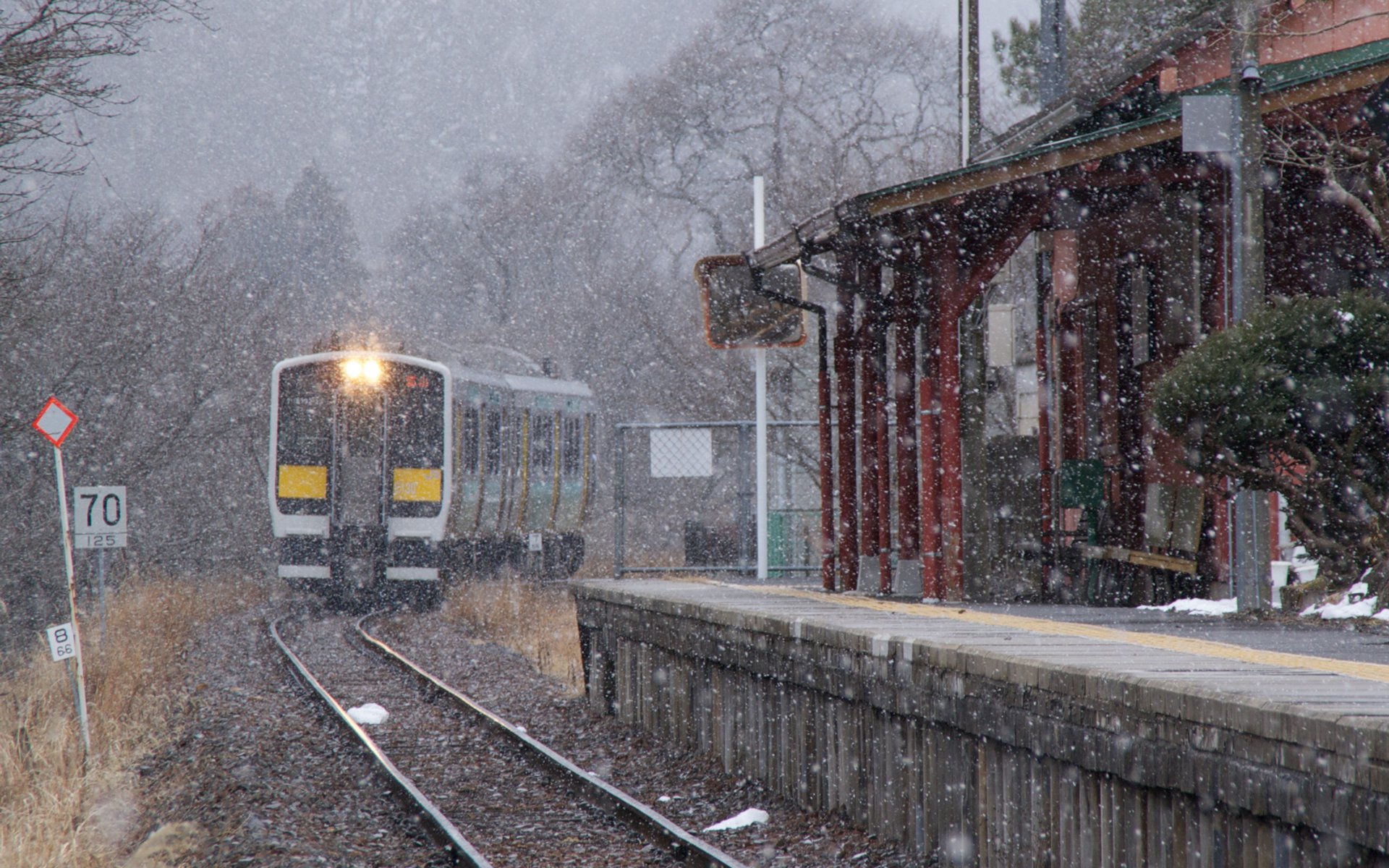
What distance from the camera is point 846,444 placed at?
12227mm

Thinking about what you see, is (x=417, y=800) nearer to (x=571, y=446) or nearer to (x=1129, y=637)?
(x=1129, y=637)

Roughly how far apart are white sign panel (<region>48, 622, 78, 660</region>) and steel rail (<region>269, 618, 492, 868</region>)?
1.88m

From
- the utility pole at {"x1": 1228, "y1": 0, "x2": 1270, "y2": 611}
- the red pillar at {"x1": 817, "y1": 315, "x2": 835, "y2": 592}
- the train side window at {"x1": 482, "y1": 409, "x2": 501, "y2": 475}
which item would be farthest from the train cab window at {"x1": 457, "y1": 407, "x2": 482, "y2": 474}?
the utility pole at {"x1": 1228, "y1": 0, "x2": 1270, "y2": 611}

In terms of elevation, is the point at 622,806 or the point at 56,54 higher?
the point at 56,54

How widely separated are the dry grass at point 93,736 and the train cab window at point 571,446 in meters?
7.63

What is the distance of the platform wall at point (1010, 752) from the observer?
3.69 meters

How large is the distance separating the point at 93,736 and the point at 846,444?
238 inches

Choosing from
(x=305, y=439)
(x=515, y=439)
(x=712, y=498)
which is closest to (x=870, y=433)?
(x=305, y=439)

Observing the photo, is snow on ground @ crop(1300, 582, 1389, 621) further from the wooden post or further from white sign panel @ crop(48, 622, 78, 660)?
white sign panel @ crop(48, 622, 78, 660)

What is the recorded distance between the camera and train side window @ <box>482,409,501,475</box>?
69.1ft

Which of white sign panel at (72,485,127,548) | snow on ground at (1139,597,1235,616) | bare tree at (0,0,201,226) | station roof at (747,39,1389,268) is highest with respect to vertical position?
bare tree at (0,0,201,226)

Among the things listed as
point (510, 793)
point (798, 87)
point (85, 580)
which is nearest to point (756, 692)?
point (510, 793)

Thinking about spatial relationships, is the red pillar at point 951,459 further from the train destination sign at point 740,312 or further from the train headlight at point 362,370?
the train headlight at point 362,370

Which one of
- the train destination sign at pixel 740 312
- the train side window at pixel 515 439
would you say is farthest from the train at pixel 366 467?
the train destination sign at pixel 740 312
